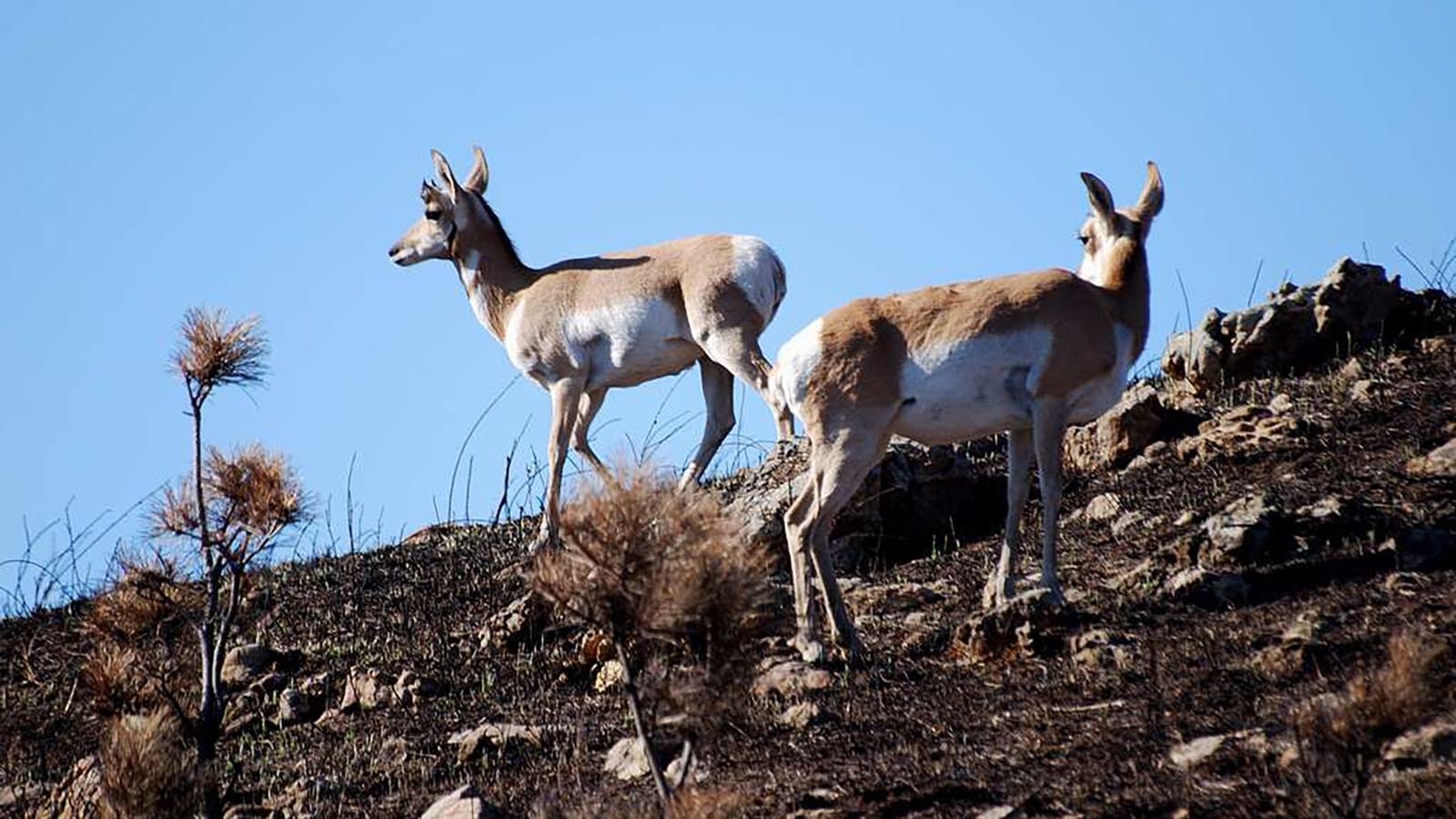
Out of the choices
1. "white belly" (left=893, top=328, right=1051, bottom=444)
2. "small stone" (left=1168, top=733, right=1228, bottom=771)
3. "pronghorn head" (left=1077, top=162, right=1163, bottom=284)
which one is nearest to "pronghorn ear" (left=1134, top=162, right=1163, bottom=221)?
"pronghorn head" (left=1077, top=162, right=1163, bottom=284)

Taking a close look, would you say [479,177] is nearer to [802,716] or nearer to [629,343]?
[629,343]

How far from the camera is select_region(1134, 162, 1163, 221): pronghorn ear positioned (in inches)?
504

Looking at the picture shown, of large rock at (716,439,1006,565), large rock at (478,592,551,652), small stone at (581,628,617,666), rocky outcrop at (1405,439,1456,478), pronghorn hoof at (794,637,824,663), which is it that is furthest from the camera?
large rock at (716,439,1006,565)

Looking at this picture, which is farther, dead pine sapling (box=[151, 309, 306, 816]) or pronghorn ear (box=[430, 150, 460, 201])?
pronghorn ear (box=[430, 150, 460, 201])

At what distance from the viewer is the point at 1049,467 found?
1134cm

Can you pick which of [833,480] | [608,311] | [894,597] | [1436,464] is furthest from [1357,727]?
[608,311]

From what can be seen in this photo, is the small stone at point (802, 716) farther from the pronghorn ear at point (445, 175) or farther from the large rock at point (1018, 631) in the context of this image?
the pronghorn ear at point (445, 175)

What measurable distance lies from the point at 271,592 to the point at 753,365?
4672 mm

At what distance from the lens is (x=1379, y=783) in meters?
7.53

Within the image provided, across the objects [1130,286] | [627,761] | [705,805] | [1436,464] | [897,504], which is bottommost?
[705,805]

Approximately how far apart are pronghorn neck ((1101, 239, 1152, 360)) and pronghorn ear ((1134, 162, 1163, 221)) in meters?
0.39

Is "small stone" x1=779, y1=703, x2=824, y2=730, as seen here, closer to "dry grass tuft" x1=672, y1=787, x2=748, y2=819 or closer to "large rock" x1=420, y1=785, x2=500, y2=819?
"large rock" x1=420, y1=785, x2=500, y2=819

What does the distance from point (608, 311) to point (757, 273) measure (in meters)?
1.36

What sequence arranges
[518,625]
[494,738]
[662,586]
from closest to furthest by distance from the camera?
[662,586] → [494,738] → [518,625]
